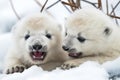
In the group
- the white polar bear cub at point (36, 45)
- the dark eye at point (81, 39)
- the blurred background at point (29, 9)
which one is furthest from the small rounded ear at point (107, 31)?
the blurred background at point (29, 9)

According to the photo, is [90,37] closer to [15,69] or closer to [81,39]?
[81,39]

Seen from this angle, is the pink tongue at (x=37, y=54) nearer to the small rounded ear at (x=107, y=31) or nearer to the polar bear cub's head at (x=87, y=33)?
the polar bear cub's head at (x=87, y=33)

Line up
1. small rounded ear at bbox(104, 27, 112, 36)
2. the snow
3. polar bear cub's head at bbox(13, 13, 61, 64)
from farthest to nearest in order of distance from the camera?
1. small rounded ear at bbox(104, 27, 112, 36)
2. polar bear cub's head at bbox(13, 13, 61, 64)
3. the snow

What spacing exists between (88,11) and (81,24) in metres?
0.26

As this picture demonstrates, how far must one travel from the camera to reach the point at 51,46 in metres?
5.54

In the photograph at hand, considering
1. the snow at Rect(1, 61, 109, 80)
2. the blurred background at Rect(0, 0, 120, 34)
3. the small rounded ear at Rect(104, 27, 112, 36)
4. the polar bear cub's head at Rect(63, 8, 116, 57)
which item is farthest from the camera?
the blurred background at Rect(0, 0, 120, 34)

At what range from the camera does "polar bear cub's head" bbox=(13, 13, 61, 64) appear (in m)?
5.22

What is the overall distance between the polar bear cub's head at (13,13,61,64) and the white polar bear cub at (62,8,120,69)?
0.65 feet

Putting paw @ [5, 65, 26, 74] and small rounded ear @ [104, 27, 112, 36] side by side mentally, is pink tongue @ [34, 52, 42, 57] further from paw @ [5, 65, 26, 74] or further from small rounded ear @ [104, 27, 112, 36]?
small rounded ear @ [104, 27, 112, 36]

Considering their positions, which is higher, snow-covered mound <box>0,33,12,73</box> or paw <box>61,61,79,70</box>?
paw <box>61,61,79,70</box>

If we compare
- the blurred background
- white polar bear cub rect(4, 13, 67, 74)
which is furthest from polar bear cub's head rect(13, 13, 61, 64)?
the blurred background

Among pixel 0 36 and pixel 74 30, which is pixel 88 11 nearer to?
pixel 74 30

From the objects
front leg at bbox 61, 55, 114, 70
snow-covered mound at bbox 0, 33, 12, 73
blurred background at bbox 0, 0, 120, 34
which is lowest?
blurred background at bbox 0, 0, 120, 34

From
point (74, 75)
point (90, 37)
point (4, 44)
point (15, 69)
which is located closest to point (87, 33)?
point (90, 37)
